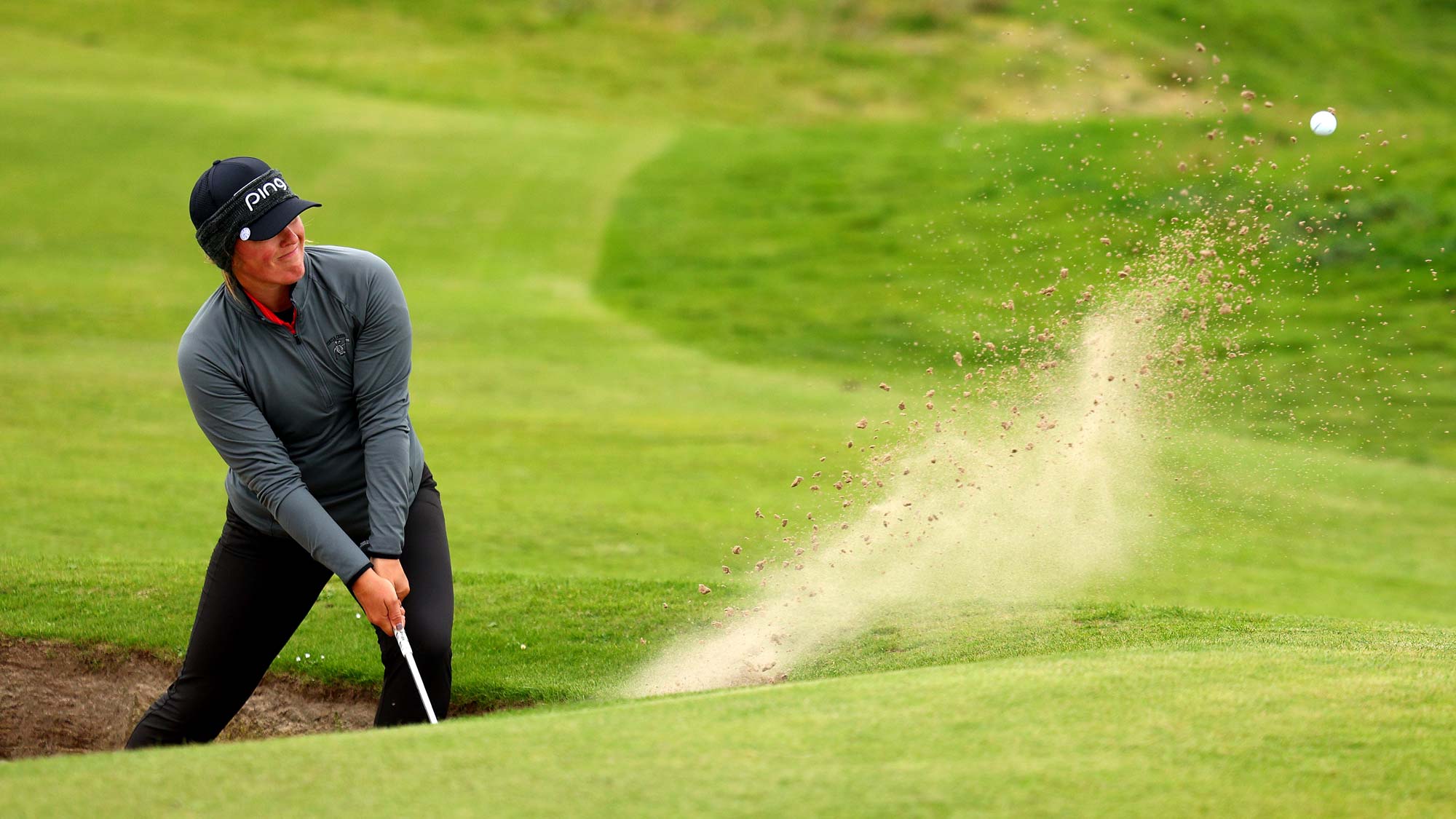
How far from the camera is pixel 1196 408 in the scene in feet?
34.8

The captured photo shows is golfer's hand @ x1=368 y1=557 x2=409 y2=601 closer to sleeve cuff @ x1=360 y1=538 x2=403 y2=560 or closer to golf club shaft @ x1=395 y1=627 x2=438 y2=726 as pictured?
sleeve cuff @ x1=360 y1=538 x2=403 y2=560

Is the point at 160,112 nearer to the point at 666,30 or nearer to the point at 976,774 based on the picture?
the point at 666,30

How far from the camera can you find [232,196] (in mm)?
3545

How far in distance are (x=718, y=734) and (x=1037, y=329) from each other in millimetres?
9664

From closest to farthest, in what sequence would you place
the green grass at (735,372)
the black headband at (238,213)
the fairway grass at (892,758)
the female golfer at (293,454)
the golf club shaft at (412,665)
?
the fairway grass at (892,758) < the green grass at (735,372) < the black headband at (238,213) < the female golfer at (293,454) < the golf club shaft at (412,665)

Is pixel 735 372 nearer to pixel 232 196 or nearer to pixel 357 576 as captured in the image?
pixel 357 576

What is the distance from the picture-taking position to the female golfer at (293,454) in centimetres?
366

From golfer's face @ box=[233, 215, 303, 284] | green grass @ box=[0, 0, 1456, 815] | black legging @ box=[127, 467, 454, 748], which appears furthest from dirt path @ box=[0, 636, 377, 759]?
golfer's face @ box=[233, 215, 303, 284]

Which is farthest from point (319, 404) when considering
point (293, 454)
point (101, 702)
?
point (101, 702)

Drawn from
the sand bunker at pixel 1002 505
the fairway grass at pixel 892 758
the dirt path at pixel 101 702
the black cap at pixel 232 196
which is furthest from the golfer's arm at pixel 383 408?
the sand bunker at pixel 1002 505

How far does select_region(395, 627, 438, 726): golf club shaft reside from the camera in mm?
3766

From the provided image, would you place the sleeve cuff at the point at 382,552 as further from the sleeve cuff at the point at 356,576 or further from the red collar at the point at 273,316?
the red collar at the point at 273,316

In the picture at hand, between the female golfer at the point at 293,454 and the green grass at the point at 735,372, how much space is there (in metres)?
0.64

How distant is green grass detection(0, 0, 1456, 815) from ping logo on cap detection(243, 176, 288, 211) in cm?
144
